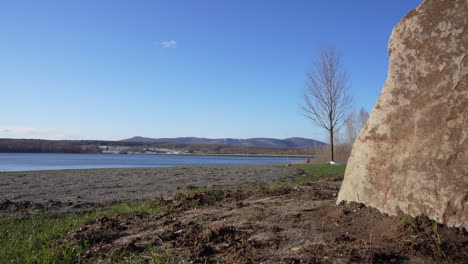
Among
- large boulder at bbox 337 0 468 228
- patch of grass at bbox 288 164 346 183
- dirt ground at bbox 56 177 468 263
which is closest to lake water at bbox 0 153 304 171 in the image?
patch of grass at bbox 288 164 346 183

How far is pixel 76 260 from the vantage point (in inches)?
144

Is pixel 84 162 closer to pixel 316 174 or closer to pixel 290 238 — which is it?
pixel 316 174

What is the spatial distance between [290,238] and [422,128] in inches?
74.1

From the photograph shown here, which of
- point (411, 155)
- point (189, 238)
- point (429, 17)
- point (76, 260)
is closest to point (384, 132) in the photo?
point (411, 155)

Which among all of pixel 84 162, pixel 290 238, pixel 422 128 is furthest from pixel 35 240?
pixel 84 162

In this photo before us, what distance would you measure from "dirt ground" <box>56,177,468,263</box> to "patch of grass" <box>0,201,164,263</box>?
0.23 m

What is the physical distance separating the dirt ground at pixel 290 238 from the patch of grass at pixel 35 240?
0.77ft

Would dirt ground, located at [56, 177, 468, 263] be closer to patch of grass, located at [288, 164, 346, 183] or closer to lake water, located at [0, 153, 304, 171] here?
patch of grass, located at [288, 164, 346, 183]

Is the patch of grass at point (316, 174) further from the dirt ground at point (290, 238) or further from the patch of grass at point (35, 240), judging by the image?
the dirt ground at point (290, 238)

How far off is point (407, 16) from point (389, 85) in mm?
952

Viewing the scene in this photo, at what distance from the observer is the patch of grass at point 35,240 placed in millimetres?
3774

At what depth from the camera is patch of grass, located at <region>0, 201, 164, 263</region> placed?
3.77m

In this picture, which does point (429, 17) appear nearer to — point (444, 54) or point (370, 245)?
point (444, 54)

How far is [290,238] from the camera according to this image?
3.63 metres
